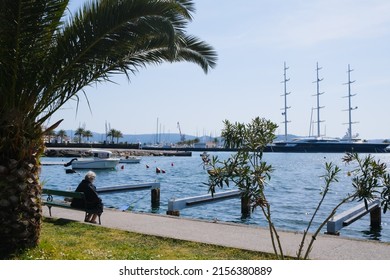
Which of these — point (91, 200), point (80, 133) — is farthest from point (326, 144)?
point (91, 200)

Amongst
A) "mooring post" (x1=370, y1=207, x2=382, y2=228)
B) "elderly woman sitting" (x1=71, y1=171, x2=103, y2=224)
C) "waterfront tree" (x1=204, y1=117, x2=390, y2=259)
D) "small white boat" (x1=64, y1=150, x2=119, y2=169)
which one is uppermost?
"waterfront tree" (x1=204, y1=117, x2=390, y2=259)

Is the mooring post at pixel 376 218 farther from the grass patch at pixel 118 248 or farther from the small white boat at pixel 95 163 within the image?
the small white boat at pixel 95 163

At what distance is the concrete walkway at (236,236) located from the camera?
7.65 m

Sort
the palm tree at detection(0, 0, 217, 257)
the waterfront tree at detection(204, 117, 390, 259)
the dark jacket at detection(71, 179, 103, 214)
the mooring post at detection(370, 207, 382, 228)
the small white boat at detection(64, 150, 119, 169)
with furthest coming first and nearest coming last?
the small white boat at detection(64, 150, 119, 169) < the mooring post at detection(370, 207, 382, 228) < the dark jacket at detection(71, 179, 103, 214) < the palm tree at detection(0, 0, 217, 257) < the waterfront tree at detection(204, 117, 390, 259)

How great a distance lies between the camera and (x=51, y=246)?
23.5ft

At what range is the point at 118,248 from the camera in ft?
24.8

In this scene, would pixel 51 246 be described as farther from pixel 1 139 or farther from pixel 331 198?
pixel 331 198

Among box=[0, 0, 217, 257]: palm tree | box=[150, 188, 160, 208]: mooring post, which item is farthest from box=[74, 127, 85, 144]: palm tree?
box=[0, 0, 217, 257]: palm tree

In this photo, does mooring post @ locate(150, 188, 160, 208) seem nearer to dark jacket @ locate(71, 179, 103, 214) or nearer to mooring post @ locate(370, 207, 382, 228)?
dark jacket @ locate(71, 179, 103, 214)

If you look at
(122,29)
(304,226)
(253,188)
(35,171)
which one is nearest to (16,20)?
(122,29)

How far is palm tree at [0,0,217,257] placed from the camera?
6441 mm

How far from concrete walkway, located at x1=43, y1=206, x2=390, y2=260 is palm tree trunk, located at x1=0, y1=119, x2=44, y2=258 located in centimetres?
307

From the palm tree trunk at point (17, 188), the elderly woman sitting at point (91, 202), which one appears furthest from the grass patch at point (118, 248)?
the elderly woman sitting at point (91, 202)

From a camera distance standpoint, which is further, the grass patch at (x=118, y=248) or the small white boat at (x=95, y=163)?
the small white boat at (x=95, y=163)
